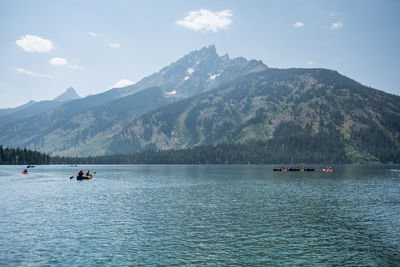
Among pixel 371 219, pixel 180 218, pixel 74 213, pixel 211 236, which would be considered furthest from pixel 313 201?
pixel 74 213

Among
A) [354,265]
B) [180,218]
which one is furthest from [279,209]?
[354,265]

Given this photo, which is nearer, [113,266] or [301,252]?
[113,266]

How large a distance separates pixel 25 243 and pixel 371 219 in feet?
192

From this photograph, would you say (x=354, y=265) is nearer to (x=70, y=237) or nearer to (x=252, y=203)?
(x=70, y=237)

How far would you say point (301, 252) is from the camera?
138 ft

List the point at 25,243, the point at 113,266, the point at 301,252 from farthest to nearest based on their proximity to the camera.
A: the point at 25,243 → the point at 301,252 → the point at 113,266

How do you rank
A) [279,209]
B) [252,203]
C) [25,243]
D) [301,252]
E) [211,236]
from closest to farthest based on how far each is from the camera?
[301,252], [25,243], [211,236], [279,209], [252,203]

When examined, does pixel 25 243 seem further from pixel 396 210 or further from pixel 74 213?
pixel 396 210

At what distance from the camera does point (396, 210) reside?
73688mm

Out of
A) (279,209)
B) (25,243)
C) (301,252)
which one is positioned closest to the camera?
(301,252)

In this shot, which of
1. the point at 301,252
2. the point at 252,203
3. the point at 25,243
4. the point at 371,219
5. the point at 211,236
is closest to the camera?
the point at 301,252

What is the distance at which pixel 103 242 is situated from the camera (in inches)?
1844

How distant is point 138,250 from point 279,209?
40.8m

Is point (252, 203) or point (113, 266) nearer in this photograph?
point (113, 266)
